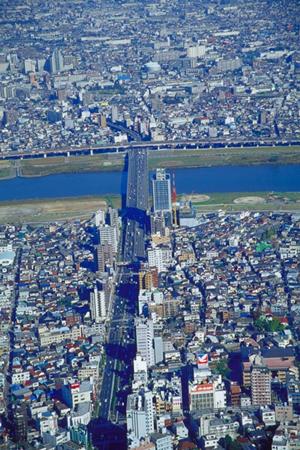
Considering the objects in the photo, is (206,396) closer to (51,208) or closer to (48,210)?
(48,210)

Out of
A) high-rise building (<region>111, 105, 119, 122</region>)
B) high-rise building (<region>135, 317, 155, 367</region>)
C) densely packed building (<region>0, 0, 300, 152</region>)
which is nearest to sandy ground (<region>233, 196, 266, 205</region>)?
densely packed building (<region>0, 0, 300, 152</region>)

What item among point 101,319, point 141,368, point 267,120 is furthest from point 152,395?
point 267,120

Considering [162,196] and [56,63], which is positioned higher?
[56,63]

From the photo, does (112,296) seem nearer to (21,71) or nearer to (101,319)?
(101,319)

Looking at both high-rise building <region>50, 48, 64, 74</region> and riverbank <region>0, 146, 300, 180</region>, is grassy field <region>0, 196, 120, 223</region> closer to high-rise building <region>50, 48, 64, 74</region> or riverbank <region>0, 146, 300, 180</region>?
riverbank <region>0, 146, 300, 180</region>

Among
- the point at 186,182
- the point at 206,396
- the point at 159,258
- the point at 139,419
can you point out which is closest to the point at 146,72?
the point at 186,182

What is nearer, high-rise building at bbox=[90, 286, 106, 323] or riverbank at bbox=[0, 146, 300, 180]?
high-rise building at bbox=[90, 286, 106, 323]

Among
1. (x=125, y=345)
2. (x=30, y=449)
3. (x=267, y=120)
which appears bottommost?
(x=30, y=449)
